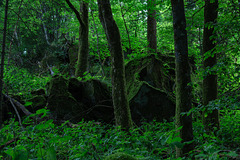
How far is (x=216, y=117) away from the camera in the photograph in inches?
204

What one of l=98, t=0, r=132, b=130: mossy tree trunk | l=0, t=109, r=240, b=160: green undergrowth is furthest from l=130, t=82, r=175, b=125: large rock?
l=0, t=109, r=240, b=160: green undergrowth

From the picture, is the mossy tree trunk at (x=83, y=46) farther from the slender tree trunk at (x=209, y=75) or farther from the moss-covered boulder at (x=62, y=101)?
the slender tree trunk at (x=209, y=75)

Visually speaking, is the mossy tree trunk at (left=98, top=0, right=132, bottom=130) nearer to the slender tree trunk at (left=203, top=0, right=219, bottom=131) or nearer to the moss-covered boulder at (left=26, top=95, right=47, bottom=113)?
the slender tree trunk at (left=203, top=0, right=219, bottom=131)

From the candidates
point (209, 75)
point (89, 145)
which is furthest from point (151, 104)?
point (89, 145)

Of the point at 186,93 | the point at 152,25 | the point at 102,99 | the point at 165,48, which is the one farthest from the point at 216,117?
the point at 165,48

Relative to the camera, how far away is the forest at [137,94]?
309cm

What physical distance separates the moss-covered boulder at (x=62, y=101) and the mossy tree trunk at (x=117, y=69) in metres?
2.40

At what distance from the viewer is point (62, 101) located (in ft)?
23.2

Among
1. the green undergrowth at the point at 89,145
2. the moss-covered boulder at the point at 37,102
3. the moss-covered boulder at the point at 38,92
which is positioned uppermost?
the moss-covered boulder at the point at 38,92

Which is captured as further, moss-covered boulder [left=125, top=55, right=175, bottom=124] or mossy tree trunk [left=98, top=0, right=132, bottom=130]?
moss-covered boulder [left=125, top=55, right=175, bottom=124]

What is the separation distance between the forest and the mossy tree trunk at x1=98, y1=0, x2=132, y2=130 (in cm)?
3

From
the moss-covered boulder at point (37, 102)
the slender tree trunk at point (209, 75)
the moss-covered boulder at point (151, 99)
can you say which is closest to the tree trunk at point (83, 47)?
the moss-covered boulder at point (37, 102)

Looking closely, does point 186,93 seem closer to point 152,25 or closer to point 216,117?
point 216,117

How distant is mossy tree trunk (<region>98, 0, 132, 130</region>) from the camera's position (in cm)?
A: 534
